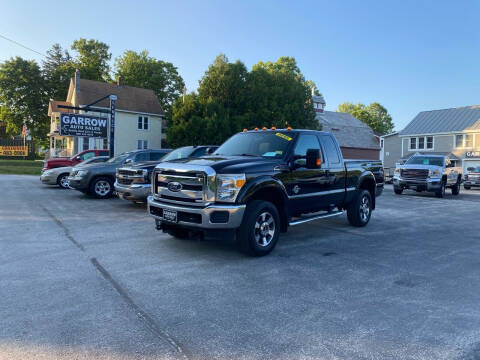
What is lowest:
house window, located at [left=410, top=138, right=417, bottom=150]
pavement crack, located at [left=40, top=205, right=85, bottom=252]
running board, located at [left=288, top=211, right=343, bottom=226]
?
pavement crack, located at [left=40, top=205, right=85, bottom=252]

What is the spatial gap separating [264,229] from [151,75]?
178 feet

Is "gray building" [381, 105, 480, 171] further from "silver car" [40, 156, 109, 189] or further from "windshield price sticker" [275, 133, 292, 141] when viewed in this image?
"windshield price sticker" [275, 133, 292, 141]

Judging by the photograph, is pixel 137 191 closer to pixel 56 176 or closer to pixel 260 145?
pixel 260 145

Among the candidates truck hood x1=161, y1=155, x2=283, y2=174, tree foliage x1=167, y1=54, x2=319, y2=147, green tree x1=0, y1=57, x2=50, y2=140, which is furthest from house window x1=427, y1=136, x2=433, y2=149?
green tree x1=0, y1=57, x2=50, y2=140

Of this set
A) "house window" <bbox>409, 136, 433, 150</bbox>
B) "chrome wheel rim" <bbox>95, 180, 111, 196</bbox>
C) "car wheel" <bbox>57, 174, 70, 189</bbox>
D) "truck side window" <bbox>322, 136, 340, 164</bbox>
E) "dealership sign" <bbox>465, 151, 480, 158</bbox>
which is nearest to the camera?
"truck side window" <bbox>322, 136, 340, 164</bbox>

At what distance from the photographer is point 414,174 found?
57.7 ft

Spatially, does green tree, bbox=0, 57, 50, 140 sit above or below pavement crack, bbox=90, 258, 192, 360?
above

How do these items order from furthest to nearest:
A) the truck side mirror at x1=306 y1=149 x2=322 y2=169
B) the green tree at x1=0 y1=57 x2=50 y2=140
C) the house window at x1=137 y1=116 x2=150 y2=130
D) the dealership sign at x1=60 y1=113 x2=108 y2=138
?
the green tree at x1=0 y1=57 x2=50 y2=140, the house window at x1=137 y1=116 x2=150 y2=130, the dealership sign at x1=60 y1=113 x2=108 y2=138, the truck side mirror at x1=306 y1=149 x2=322 y2=169

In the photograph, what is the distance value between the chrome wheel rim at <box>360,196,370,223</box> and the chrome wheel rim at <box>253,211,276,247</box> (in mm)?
3486

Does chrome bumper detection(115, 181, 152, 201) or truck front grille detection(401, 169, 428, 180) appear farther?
truck front grille detection(401, 169, 428, 180)

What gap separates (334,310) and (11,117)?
56130 mm

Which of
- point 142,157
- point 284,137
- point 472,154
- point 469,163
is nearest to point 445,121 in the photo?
point 472,154

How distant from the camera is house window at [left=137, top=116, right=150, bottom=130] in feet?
144

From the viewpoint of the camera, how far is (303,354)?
3041 mm
